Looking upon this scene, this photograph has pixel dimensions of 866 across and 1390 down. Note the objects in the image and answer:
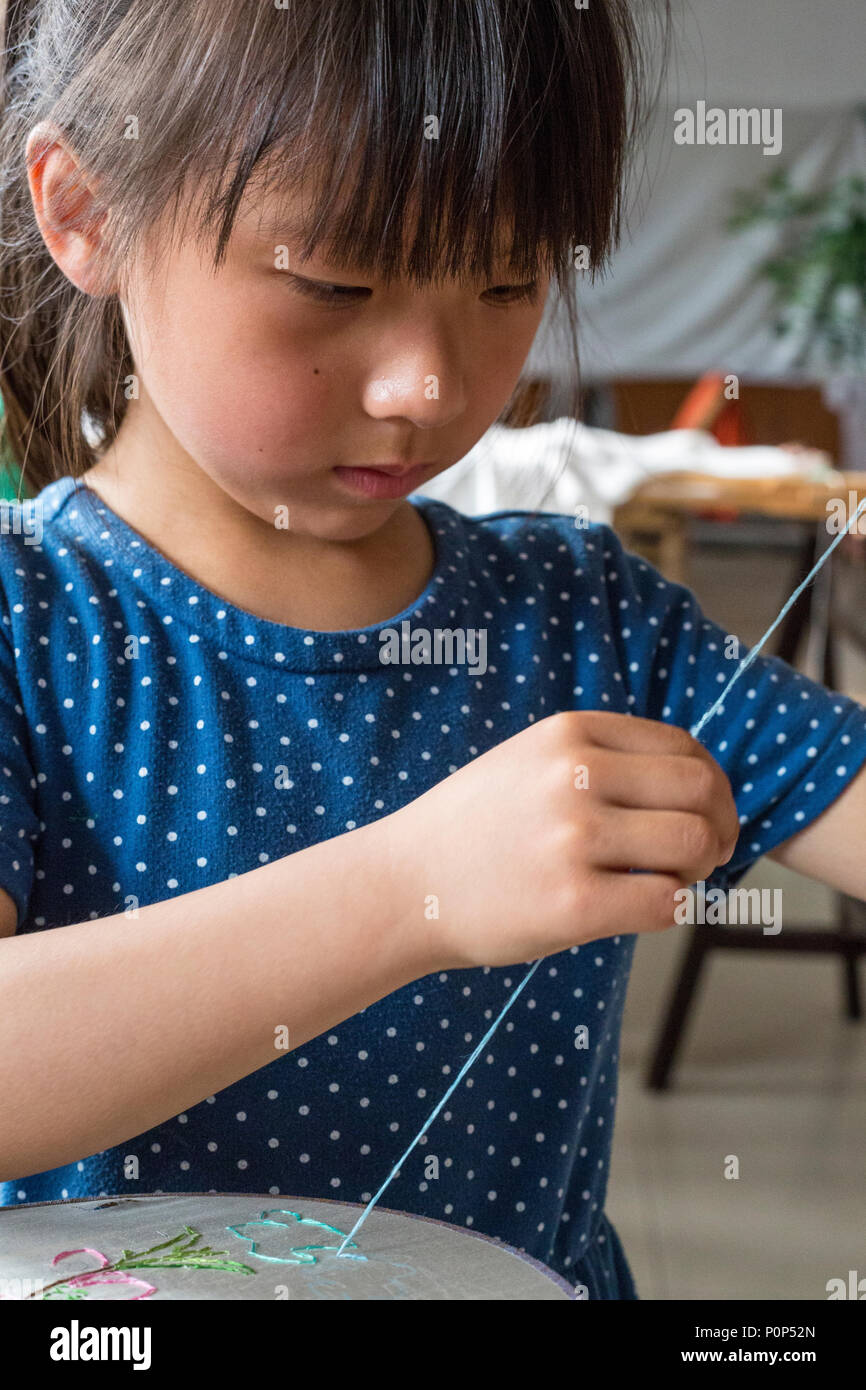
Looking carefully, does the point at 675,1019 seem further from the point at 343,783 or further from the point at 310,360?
the point at 310,360

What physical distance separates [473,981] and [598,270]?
1.05ft

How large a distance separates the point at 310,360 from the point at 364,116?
85mm

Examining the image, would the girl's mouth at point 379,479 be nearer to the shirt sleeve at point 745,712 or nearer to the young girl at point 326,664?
the young girl at point 326,664

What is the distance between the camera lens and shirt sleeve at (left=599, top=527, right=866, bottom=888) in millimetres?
658

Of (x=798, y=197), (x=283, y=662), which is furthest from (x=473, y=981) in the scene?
(x=798, y=197)

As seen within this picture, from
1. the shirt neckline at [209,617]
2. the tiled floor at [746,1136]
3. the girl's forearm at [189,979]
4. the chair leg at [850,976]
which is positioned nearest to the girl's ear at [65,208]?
the shirt neckline at [209,617]

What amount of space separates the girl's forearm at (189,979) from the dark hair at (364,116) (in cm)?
22

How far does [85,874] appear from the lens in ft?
1.94

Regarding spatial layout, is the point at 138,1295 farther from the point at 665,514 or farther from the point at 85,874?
the point at 665,514

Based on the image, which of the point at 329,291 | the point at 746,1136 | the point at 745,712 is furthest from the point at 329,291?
the point at 746,1136

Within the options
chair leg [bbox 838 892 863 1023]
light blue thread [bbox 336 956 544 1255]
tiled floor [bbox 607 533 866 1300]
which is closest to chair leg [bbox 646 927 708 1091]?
tiled floor [bbox 607 533 866 1300]

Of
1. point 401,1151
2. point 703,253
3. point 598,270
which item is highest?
point 703,253

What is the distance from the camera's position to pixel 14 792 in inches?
21.7

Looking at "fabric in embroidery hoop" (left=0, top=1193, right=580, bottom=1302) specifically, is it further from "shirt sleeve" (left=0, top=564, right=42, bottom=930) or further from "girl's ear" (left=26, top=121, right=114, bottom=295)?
"girl's ear" (left=26, top=121, right=114, bottom=295)
